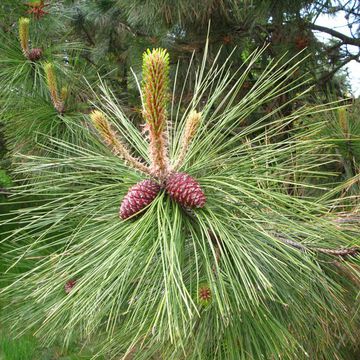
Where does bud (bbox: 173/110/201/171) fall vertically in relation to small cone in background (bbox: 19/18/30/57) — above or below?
below

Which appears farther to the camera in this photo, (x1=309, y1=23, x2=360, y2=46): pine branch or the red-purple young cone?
(x1=309, y1=23, x2=360, y2=46): pine branch

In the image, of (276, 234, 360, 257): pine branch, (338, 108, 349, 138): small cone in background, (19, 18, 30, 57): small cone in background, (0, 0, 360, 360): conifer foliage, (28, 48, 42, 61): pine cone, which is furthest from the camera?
(28, 48, 42, 61): pine cone

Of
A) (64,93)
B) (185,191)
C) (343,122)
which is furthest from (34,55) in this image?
(185,191)

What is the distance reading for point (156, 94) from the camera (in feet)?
2.13

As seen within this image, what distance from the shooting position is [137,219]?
79cm

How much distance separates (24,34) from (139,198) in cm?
107

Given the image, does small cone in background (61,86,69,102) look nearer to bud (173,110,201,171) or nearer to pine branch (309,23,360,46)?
bud (173,110,201,171)

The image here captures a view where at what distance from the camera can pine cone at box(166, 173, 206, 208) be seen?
755 millimetres

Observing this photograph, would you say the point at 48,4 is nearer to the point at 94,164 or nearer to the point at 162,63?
the point at 94,164

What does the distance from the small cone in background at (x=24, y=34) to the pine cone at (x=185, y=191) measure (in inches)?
41.2

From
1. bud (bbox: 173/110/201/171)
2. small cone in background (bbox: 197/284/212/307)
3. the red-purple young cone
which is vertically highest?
bud (bbox: 173/110/201/171)

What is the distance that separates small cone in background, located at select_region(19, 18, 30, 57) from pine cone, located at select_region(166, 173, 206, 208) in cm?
105

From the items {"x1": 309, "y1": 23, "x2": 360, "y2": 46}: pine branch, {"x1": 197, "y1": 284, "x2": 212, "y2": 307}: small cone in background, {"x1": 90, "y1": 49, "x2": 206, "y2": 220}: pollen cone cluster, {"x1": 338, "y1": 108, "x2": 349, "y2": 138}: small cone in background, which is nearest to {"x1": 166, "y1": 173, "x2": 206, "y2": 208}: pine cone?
{"x1": 90, "y1": 49, "x2": 206, "y2": 220}: pollen cone cluster

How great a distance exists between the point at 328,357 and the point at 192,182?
2.04ft
